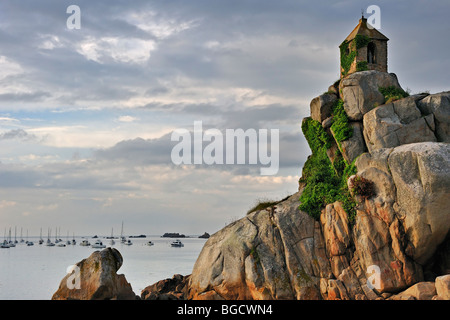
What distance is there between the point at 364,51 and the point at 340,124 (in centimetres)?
771

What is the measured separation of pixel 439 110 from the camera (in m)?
29.8

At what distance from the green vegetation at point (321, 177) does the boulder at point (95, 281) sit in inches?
502

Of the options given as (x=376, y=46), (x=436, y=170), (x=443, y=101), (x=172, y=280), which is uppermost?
(x=376, y=46)

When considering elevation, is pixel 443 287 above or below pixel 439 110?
below

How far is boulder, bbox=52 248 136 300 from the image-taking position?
94.5 feet

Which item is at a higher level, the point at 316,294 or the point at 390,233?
the point at 390,233

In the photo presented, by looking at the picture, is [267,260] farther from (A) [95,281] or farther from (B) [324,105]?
(B) [324,105]

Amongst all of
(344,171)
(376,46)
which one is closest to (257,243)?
(344,171)

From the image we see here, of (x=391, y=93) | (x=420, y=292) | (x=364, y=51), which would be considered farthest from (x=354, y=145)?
(x=420, y=292)

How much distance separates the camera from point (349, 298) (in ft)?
88.8

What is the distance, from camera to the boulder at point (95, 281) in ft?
94.5

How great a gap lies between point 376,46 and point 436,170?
1392 centimetres
